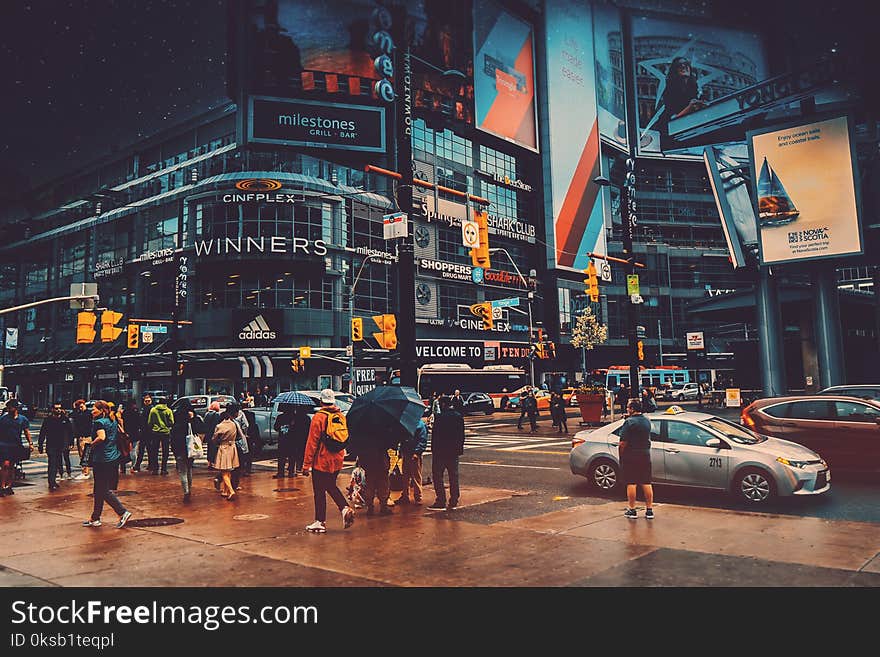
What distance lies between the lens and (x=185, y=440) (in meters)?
13.0

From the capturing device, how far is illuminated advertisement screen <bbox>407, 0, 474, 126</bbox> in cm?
6191

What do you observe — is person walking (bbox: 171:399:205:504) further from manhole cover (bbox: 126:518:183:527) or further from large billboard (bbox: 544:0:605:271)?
large billboard (bbox: 544:0:605:271)

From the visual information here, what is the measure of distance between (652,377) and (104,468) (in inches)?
2722

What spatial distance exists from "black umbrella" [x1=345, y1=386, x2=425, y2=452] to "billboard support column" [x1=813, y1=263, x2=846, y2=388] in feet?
102

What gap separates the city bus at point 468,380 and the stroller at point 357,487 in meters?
37.0

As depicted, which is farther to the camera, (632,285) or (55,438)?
(632,285)

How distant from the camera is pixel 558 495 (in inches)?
492

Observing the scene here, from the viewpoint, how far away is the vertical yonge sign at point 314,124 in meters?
53.5

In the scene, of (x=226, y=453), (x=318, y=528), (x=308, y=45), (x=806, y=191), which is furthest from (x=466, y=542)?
(x=308, y=45)

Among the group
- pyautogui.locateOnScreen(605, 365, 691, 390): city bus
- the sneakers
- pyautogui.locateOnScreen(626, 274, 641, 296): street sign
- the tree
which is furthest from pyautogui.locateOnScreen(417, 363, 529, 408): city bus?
the sneakers

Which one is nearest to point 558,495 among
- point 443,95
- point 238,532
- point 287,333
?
point 238,532

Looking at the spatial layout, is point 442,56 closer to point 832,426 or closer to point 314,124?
point 314,124
